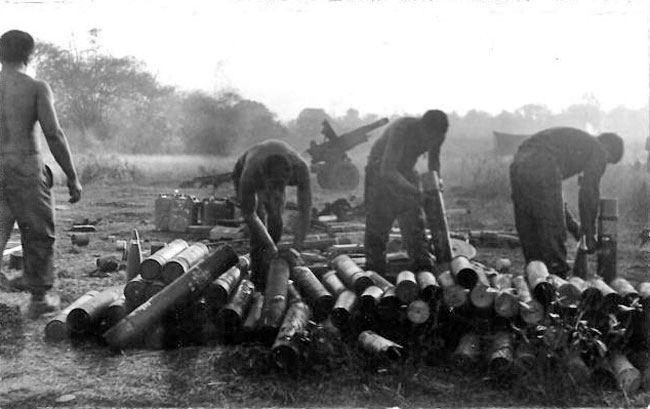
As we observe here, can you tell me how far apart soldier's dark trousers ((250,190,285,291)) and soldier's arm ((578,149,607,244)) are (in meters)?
2.98

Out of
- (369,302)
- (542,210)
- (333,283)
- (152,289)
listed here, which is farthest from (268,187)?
(542,210)

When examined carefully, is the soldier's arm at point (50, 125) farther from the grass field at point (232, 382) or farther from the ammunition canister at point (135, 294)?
the grass field at point (232, 382)

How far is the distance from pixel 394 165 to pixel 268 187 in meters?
1.43

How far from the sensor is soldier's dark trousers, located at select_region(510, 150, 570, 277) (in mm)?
6434

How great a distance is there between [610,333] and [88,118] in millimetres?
8388

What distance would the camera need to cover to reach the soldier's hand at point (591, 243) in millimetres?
6134

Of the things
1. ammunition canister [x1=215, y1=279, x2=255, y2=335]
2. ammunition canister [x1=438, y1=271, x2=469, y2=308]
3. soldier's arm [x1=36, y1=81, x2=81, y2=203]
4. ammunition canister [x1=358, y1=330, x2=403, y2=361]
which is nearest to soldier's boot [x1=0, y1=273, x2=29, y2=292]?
soldier's arm [x1=36, y1=81, x2=81, y2=203]

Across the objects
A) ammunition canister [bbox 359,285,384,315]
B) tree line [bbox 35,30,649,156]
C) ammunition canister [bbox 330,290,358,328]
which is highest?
tree line [bbox 35,30,649,156]

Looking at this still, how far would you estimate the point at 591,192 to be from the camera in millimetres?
6156

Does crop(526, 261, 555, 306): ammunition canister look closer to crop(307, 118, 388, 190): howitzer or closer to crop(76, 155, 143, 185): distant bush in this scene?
crop(76, 155, 143, 185): distant bush

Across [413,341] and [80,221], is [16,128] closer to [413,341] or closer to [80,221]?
[413,341]

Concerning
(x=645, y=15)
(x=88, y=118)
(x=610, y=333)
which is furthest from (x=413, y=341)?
(x=88, y=118)

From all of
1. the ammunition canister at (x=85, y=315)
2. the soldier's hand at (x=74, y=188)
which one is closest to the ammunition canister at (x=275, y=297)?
the ammunition canister at (x=85, y=315)

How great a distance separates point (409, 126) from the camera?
6566 millimetres
